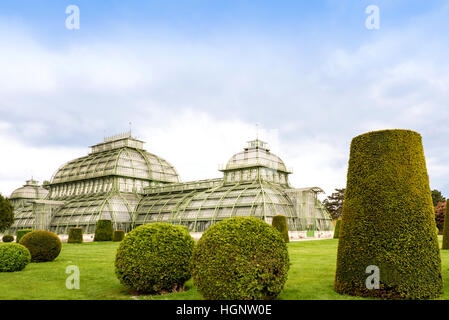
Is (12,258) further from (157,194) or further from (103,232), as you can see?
(157,194)

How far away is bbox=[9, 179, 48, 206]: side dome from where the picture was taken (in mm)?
81688

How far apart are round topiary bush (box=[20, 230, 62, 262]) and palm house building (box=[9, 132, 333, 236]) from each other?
85.1 feet

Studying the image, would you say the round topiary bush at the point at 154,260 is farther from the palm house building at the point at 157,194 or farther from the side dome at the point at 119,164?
the side dome at the point at 119,164

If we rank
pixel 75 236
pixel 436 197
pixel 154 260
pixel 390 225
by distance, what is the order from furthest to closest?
pixel 436 197 → pixel 75 236 → pixel 154 260 → pixel 390 225

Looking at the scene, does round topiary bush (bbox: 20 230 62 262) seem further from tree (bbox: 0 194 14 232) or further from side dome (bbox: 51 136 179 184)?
side dome (bbox: 51 136 179 184)

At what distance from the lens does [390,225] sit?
955 centimetres

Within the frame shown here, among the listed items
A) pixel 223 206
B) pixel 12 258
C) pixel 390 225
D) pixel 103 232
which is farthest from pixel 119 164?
pixel 390 225

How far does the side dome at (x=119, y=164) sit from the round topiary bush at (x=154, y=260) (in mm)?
51479

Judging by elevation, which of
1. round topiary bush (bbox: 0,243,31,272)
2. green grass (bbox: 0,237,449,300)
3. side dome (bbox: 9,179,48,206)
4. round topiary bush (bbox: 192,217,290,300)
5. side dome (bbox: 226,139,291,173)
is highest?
side dome (bbox: 226,139,291,173)

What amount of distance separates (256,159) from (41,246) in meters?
36.0

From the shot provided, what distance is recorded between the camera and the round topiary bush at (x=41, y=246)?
65.6 feet

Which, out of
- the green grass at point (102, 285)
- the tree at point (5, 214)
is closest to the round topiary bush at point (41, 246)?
the green grass at point (102, 285)

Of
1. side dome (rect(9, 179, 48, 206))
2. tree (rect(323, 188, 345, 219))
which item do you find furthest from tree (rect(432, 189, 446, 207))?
side dome (rect(9, 179, 48, 206))
